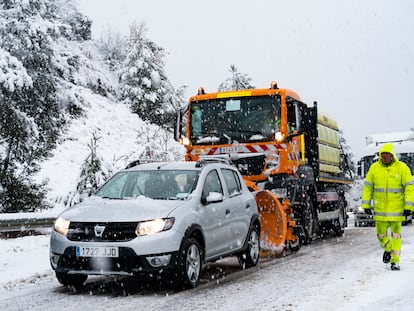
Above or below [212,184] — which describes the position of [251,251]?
below

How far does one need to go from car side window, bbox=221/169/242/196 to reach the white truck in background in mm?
13092

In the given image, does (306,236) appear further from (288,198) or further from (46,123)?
(46,123)

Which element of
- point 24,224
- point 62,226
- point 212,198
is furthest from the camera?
point 24,224

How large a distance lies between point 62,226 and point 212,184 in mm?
2348

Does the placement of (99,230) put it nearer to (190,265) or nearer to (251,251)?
(190,265)

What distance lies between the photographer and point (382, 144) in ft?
76.7

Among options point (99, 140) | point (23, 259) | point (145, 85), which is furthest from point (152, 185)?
point (145, 85)

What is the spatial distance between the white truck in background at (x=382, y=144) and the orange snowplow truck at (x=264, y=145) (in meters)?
9.39

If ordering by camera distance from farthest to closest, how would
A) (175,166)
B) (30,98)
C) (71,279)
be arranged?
(30,98)
(175,166)
(71,279)

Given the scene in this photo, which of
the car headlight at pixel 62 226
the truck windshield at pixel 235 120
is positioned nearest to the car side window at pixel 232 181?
the truck windshield at pixel 235 120

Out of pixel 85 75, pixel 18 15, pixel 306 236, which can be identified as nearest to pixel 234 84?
pixel 85 75

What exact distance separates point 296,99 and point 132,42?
126ft

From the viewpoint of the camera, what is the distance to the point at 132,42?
50.4 meters

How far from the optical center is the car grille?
7527mm
